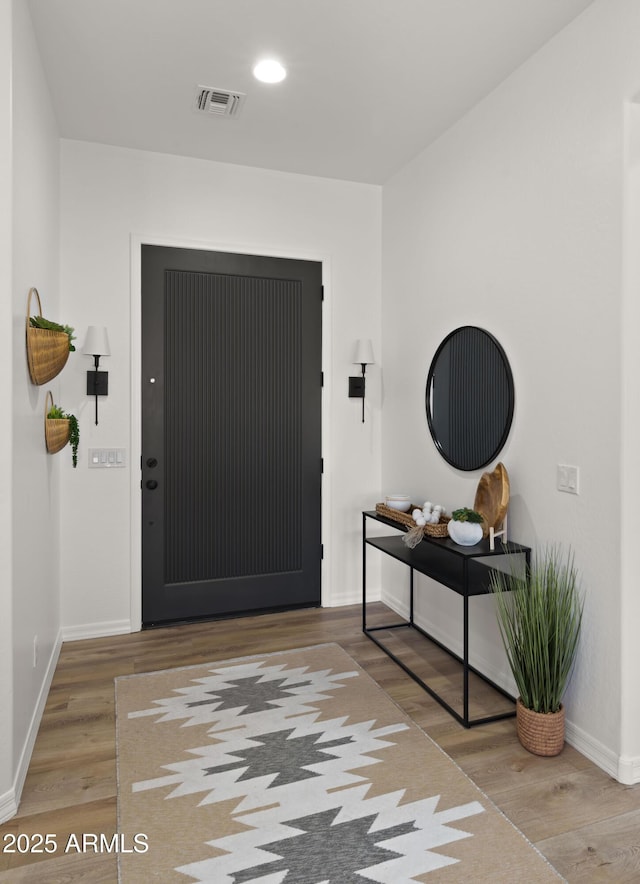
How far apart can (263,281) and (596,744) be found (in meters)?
2.94

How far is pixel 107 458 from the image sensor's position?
336 centimetres

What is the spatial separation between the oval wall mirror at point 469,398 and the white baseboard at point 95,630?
2.10 m

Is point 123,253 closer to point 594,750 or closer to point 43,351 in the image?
point 43,351

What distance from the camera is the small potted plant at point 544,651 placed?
7.08ft

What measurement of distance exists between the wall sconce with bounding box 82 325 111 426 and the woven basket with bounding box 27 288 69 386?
0.66m

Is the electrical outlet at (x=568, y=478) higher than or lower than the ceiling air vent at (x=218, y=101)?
lower

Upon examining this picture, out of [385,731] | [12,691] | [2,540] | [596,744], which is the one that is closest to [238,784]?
[385,731]

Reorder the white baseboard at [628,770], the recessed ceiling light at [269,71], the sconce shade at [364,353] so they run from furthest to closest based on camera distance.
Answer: the sconce shade at [364,353]
the recessed ceiling light at [269,71]
the white baseboard at [628,770]

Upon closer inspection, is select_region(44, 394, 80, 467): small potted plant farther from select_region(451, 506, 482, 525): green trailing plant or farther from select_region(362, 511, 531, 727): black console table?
select_region(451, 506, 482, 525): green trailing plant

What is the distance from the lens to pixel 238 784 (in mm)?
2021

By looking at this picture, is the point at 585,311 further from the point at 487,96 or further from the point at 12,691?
the point at 12,691

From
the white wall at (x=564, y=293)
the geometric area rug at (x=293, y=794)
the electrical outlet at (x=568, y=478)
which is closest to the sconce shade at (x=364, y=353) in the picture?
the white wall at (x=564, y=293)

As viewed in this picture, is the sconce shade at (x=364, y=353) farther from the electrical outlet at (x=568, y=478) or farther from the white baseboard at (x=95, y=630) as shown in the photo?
the white baseboard at (x=95, y=630)

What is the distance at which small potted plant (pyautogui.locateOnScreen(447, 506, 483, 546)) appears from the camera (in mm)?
2537
